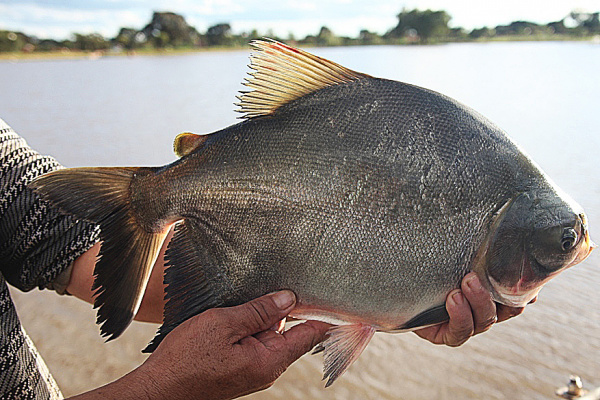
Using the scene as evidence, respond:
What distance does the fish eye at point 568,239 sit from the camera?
4.76ft

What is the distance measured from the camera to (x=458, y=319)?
161 centimetres

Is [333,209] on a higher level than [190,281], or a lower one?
higher

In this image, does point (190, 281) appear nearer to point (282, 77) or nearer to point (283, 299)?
point (283, 299)

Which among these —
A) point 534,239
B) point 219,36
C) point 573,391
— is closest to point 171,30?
point 219,36

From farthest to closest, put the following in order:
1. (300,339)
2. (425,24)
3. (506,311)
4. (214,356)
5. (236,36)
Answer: (236,36)
(425,24)
(506,311)
(300,339)
(214,356)

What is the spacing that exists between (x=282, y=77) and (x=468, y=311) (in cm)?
94

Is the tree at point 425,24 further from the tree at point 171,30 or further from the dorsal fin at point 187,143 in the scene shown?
the dorsal fin at point 187,143

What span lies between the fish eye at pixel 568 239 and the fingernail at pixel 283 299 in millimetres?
804

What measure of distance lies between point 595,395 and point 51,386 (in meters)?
2.67

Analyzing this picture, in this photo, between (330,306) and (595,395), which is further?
(595,395)

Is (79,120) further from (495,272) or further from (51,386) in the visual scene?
(495,272)

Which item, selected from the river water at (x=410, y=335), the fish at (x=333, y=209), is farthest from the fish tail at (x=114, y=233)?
the river water at (x=410, y=335)

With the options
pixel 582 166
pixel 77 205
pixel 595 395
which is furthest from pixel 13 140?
pixel 582 166

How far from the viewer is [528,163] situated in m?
1.49
